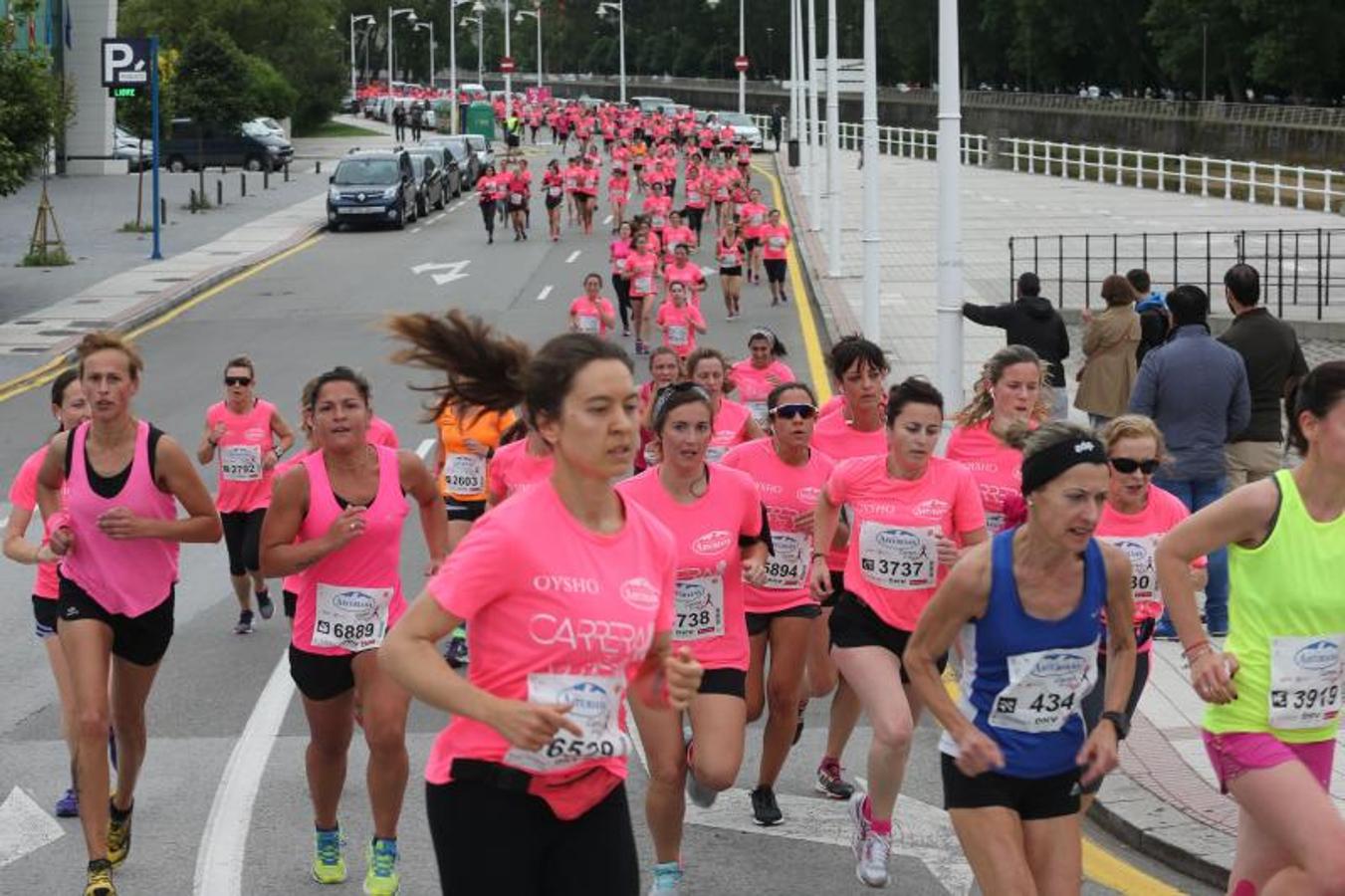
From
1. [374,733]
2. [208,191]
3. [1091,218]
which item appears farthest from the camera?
[208,191]

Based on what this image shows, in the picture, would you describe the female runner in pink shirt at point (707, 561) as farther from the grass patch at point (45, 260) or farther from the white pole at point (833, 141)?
the grass patch at point (45, 260)

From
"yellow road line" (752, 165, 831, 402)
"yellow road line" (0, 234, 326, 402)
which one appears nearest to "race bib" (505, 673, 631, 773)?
"yellow road line" (752, 165, 831, 402)

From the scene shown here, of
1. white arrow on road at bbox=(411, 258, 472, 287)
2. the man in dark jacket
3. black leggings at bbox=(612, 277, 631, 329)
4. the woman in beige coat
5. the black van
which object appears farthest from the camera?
the black van

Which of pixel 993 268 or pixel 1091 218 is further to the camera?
pixel 1091 218

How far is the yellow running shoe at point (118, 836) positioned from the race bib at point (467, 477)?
13.6ft

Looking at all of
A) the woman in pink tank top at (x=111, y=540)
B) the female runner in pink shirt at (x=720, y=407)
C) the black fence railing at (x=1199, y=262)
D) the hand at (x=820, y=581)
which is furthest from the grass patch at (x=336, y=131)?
the hand at (x=820, y=581)

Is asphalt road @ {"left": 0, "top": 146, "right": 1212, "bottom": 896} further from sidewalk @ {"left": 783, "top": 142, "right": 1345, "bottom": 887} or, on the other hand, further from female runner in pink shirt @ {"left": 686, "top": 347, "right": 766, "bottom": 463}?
female runner in pink shirt @ {"left": 686, "top": 347, "right": 766, "bottom": 463}

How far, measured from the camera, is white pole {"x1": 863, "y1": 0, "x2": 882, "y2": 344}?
90.8 feet

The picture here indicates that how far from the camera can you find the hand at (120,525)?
8.07 meters

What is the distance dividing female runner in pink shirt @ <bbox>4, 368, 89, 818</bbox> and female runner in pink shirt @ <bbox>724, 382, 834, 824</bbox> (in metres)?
2.64

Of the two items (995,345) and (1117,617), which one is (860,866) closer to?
(1117,617)

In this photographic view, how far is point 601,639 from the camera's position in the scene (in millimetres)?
5152

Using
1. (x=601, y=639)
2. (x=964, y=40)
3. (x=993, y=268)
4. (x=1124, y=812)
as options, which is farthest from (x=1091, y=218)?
(x=964, y=40)

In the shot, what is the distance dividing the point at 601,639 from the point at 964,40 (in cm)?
10906
